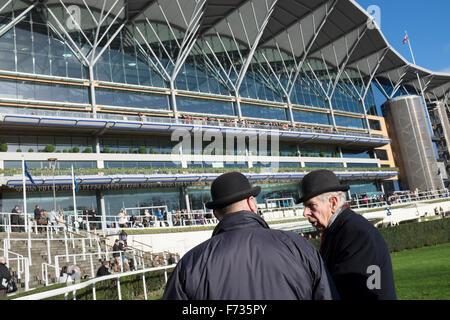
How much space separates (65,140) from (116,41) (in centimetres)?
A: 1297

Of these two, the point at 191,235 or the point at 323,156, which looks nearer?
the point at 191,235

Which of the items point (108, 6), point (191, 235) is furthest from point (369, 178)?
point (108, 6)

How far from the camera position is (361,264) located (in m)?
2.86

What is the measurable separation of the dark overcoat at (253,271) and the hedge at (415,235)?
21.4m

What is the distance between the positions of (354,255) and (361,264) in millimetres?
79

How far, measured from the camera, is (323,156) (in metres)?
54.5

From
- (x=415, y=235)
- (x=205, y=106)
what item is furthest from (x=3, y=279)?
(x=205, y=106)

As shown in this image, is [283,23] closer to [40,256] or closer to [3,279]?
[40,256]

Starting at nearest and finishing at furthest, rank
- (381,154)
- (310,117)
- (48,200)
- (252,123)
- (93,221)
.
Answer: (93,221) → (48,200) → (252,123) → (310,117) → (381,154)

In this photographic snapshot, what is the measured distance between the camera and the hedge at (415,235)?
22938mm
